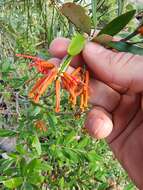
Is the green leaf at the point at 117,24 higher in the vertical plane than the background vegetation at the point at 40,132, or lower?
higher

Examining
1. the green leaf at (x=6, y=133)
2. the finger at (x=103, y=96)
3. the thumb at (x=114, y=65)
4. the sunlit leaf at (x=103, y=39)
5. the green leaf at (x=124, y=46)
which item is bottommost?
the green leaf at (x=6, y=133)

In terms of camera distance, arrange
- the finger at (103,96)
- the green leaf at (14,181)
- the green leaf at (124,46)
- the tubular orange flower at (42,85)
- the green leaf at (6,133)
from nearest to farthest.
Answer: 1. the tubular orange flower at (42,85)
2. the green leaf at (124,46)
3. the finger at (103,96)
4. the green leaf at (14,181)
5. the green leaf at (6,133)

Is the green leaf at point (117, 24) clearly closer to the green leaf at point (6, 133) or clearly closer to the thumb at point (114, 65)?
the thumb at point (114, 65)

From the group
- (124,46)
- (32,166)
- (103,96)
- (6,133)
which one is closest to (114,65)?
(124,46)

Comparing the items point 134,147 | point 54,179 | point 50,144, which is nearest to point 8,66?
point 50,144

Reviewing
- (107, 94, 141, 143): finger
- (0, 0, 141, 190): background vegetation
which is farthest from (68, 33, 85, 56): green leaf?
(0, 0, 141, 190): background vegetation

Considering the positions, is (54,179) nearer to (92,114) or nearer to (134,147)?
(134,147)

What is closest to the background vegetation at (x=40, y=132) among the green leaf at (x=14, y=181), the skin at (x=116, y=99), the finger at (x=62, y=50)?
the green leaf at (x=14, y=181)

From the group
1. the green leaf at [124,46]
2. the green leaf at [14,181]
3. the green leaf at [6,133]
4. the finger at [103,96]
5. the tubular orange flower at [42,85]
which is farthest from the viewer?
the green leaf at [6,133]
